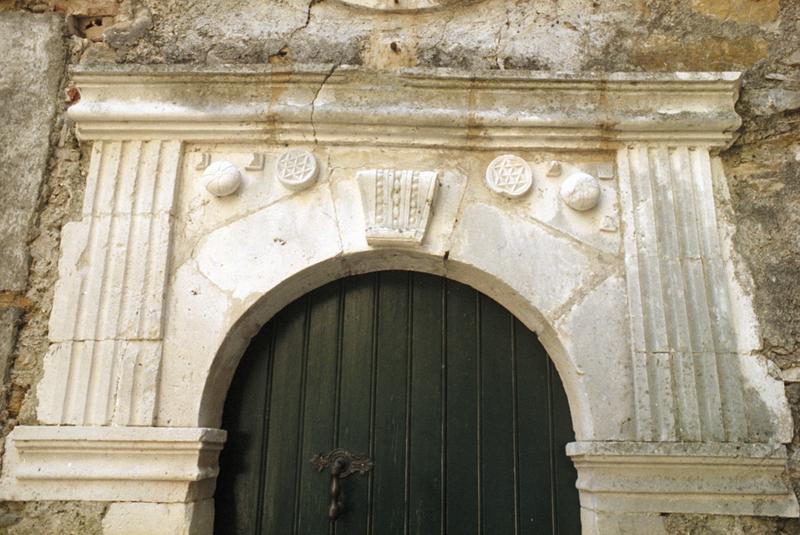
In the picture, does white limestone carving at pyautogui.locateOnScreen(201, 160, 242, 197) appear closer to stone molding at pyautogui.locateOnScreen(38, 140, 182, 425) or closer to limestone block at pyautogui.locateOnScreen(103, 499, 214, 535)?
stone molding at pyautogui.locateOnScreen(38, 140, 182, 425)

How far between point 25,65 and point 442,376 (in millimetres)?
2135

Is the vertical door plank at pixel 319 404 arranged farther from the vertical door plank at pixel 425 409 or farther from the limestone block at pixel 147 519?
the limestone block at pixel 147 519

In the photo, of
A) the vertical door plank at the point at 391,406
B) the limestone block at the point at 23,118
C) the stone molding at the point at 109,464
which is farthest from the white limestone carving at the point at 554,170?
the limestone block at the point at 23,118

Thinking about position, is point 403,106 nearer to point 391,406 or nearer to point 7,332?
point 391,406

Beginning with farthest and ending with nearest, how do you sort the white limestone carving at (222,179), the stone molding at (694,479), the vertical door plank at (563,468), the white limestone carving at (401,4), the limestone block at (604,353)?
1. the white limestone carving at (401,4)
2. the white limestone carving at (222,179)
3. the vertical door plank at (563,468)
4. the limestone block at (604,353)
5. the stone molding at (694,479)

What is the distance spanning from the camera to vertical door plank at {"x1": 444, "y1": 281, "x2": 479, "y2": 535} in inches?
98.1

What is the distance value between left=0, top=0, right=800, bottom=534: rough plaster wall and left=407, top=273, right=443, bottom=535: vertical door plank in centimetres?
98

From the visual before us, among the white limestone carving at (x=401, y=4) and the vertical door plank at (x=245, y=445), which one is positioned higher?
the white limestone carving at (x=401, y=4)

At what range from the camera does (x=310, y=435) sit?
258 centimetres

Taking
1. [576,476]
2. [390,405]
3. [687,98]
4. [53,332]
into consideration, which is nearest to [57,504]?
[53,332]

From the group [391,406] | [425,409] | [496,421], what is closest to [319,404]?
[391,406]

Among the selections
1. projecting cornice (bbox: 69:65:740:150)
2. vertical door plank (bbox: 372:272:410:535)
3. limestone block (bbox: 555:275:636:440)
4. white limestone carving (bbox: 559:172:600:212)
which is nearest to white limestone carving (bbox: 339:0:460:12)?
projecting cornice (bbox: 69:65:740:150)

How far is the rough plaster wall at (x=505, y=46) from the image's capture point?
258 cm

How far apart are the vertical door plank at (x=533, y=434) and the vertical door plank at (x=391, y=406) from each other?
44cm
